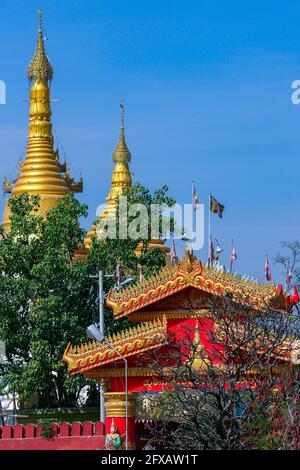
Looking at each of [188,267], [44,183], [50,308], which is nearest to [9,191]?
[44,183]

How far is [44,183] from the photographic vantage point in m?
79.4

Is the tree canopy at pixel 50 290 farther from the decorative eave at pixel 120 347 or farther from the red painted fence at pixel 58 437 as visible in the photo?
the decorative eave at pixel 120 347

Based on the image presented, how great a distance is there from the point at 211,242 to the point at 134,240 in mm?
3774

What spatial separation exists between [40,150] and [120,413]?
4074cm

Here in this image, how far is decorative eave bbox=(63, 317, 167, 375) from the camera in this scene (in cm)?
4141

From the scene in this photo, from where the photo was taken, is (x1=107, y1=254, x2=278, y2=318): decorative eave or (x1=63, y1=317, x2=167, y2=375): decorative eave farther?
(x1=63, y1=317, x2=167, y2=375): decorative eave

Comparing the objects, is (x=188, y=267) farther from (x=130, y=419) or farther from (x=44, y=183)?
(x=44, y=183)

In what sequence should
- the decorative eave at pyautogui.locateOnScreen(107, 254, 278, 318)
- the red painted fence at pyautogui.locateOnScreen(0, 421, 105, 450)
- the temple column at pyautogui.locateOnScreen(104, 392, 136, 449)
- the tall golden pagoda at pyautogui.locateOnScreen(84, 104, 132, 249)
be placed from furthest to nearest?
the tall golden pagoda at pyautogui.locateOnScreen(84, 104, 132, 249)
the red painted fence at pyautogui.locateOnScreen(0, 421, 105, 450)
the temple column at pyautogui.locateOnScreen(104, 392, 136, 449)
the decorative eave at pyautogui.locateOnScreen(107, 254, 278, 318)

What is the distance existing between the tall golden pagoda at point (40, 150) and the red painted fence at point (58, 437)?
1384 inches

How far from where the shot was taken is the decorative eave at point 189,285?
135ft

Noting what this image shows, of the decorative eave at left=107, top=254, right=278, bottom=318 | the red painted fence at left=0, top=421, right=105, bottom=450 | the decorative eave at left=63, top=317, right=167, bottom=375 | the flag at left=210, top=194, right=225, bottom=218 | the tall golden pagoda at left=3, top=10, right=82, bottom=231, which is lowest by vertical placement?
the red painted fence at left=0, top=421, right=105, bottom=450

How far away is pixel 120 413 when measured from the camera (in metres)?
42.1

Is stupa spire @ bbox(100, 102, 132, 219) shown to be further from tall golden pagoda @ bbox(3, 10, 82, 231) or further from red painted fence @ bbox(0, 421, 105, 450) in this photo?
red painted fence @ bbox(0, 421, 105, 450)

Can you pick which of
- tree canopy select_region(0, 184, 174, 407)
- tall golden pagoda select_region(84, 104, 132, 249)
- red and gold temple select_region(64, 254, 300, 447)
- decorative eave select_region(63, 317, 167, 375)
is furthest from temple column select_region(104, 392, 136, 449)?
tall golden pagoda select_region(84, 104, 132, 249)
